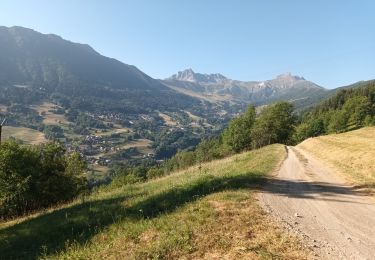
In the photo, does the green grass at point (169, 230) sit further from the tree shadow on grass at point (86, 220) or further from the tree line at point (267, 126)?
the tree line at point (267, 126)

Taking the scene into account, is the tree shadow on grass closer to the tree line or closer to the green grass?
the green grass

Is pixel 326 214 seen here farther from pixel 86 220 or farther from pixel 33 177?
pixel 33 177

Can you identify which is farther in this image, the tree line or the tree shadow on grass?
the tree line

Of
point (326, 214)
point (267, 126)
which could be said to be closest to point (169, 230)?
point (326, 214)

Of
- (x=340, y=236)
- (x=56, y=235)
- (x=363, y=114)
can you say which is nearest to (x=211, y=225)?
(x=340, y=236)

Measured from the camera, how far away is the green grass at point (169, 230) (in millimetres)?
11805

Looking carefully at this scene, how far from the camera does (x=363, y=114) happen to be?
489 ft

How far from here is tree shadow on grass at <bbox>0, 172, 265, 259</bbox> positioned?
17.1 meters

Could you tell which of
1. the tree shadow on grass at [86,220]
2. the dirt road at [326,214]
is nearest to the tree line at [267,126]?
the dirt road at [326,214]

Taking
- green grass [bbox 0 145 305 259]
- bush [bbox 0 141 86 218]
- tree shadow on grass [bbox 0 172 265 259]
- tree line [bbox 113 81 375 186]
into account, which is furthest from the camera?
tree line [bbox 113 81 375 186]

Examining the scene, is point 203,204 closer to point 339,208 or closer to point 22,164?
point 339,208

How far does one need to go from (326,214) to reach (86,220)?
11.9 meters

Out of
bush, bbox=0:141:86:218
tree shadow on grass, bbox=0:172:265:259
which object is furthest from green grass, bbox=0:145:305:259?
bush, bbox=0:141:86:218

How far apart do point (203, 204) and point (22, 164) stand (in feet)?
126
